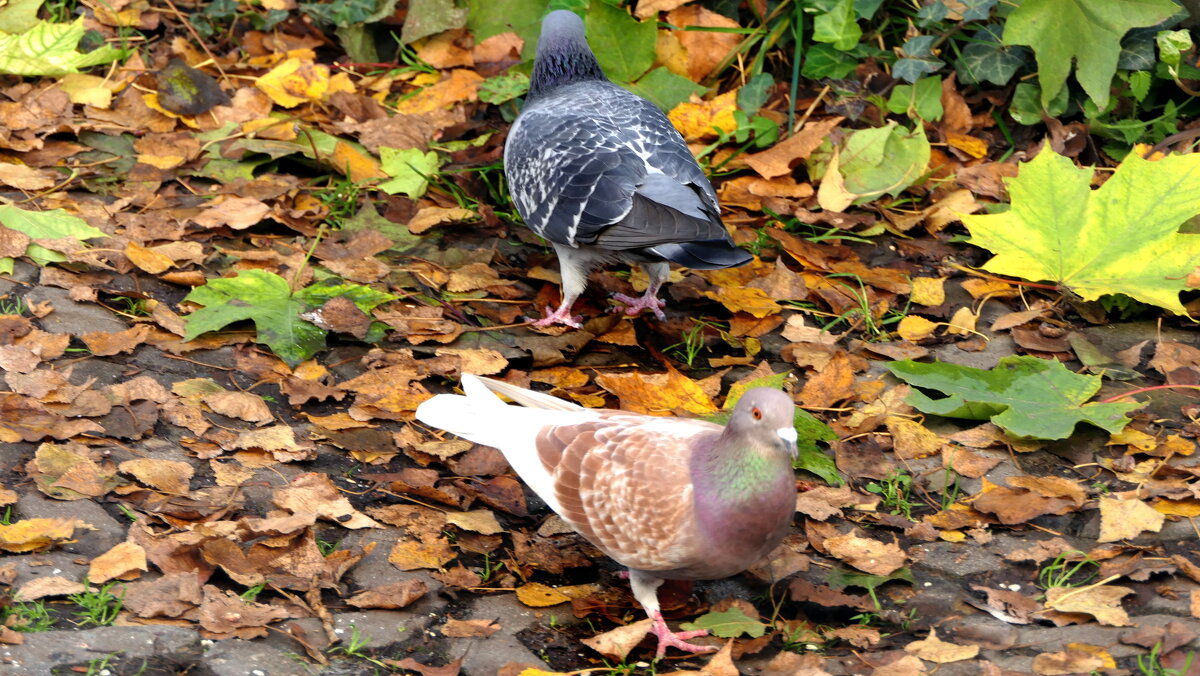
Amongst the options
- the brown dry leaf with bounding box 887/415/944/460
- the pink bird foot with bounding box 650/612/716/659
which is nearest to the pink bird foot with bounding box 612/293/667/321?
the brown dry leaf with bounding box 887/415/944/460

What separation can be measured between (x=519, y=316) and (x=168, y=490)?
5.00 feet

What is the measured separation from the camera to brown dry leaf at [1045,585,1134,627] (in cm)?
265

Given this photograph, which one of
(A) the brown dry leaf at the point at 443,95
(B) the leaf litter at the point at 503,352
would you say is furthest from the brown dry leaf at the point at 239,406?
(A) the brown dry leaf at the point at 443,95

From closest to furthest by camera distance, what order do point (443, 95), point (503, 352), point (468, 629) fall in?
point (468, 629) → point (503, 352) → point (443, 95)

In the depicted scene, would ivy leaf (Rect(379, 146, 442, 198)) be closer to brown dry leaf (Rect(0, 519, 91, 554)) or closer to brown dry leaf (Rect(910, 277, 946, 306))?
brown dry leaf (Rect(910, 277, 946, 306))

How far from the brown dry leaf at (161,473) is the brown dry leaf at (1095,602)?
2.21 m

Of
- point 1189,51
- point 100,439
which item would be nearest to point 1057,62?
point 1189,51

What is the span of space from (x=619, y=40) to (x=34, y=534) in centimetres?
315

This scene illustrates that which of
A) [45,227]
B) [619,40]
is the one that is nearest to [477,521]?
[45,227]

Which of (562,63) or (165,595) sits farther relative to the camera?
(562,63)

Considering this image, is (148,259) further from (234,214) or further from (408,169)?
(408,169)

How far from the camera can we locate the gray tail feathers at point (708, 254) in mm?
3523

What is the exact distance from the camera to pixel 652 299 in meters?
4.21

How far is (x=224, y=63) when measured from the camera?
5.41 metres
